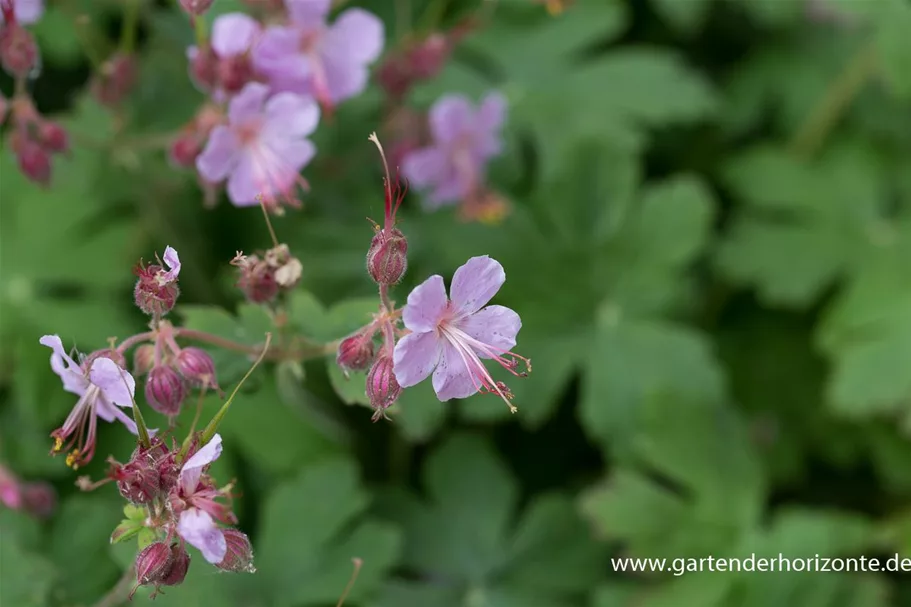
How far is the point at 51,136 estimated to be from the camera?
175 cm

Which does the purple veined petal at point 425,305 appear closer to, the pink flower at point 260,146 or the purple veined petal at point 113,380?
the purple veined petal at point 113,380

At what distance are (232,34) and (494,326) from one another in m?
0.93

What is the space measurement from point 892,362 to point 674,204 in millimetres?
746

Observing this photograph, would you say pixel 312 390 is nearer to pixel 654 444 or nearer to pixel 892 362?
pixel 654 444

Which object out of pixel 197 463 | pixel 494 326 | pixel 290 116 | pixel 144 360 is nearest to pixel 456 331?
pixel 494 326

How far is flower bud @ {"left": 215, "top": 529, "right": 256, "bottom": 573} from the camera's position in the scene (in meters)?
1.18

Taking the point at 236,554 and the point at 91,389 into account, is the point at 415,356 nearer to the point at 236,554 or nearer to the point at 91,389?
the point at 236,554

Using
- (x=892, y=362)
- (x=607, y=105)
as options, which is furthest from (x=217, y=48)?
(x=892, y=362)

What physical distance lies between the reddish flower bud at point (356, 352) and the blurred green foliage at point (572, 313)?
448mm

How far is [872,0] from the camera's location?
9.00 feet

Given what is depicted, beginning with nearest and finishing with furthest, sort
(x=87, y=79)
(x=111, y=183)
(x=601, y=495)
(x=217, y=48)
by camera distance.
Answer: (x=217, y=48) < (x=601, y=495) < (x=111, y=183) < (x=87, y=79)

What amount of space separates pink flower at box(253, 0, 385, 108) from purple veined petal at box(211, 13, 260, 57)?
0.04 metres

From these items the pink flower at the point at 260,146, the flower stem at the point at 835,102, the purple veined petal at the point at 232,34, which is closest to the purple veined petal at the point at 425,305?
the pink flower at the point at 260,146

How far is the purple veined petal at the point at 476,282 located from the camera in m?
1.17
